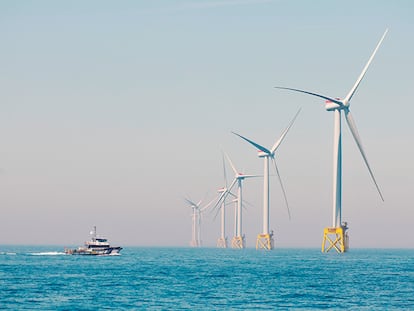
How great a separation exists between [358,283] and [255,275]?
26.1 m

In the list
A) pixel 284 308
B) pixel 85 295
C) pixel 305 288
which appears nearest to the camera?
pixel 284 308

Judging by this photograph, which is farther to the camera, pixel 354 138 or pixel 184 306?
pixel 354 138

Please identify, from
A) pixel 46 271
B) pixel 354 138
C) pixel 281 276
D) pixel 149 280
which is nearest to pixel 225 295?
pixel 149 280

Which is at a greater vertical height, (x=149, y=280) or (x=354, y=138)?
(x=354, y=138)

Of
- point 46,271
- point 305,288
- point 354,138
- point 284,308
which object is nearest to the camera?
point 284,308

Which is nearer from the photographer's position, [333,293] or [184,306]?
[184,306]

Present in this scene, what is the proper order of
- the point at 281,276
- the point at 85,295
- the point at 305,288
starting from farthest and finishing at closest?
the point at 281,276 < the point at 305,288 < the point at 85,295

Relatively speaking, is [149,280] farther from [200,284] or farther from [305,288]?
[305,288]

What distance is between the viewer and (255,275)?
15625cm

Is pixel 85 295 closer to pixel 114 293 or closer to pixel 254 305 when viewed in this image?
pixel 114 293

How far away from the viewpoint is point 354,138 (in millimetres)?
198500

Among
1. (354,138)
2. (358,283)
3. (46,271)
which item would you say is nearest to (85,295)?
(358,283)

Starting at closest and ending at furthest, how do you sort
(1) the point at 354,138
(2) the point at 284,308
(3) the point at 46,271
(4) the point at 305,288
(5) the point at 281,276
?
(2) the point at 284,308 → (4) the point at 305,288 → (5) the point at 281,276 → (3) the point at 46,271 → (1) the point at 354,138

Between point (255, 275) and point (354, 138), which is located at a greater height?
point (354, 138)
